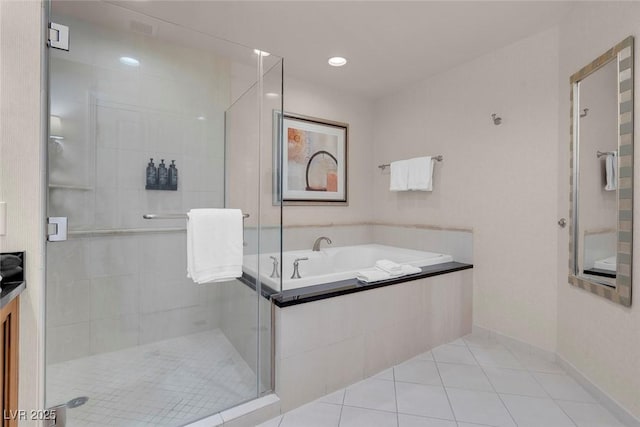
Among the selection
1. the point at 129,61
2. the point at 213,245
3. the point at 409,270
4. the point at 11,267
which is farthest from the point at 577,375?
the point at 129,61

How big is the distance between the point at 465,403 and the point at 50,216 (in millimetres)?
2252

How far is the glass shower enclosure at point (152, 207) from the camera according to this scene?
1541mm

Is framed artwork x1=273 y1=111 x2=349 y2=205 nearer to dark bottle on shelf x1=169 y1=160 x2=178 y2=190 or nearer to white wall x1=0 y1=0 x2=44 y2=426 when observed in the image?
dark bottle on shelf x1=169 y1=160 x2=178 y2=190

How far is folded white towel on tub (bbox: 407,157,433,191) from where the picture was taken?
2926 millimetres

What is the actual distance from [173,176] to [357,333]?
151 centimetres

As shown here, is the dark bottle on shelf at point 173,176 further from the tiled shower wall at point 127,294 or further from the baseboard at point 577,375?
the baseboard at point 577,375

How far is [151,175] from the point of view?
1.81 m

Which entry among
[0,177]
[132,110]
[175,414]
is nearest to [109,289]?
[175,414]

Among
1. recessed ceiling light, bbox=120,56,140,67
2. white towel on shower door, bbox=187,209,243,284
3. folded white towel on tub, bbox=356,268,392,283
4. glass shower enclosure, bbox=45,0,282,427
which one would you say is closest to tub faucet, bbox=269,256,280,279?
glass shower enclosure, bbox=45,0,282,427

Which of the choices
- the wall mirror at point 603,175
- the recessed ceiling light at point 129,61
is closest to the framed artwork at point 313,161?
the recessed ceiling light at point 129,61

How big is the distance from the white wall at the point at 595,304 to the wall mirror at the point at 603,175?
5 centimetres

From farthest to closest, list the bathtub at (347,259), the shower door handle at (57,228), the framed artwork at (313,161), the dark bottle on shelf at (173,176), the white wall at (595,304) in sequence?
the framed artwork at (313,161) → the bathtub at (347,259) → the dark bottle on shelf at (173,176) → the white wall at (595,304) → the shower door handle at (57,228)

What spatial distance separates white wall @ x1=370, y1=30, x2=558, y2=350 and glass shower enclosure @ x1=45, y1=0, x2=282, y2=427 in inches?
68.5

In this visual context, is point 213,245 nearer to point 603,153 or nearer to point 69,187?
point 69,187
